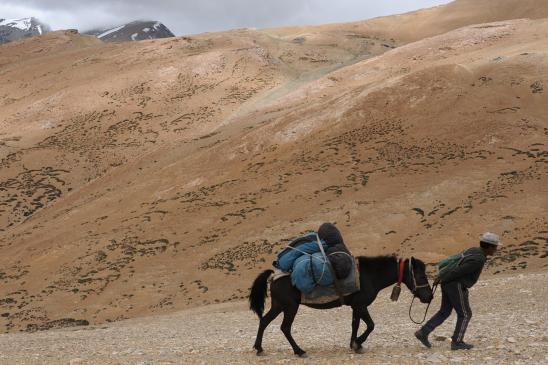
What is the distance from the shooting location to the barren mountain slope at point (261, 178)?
29.1 m

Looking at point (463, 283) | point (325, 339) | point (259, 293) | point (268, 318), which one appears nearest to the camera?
point (463, 283)

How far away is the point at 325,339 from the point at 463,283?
4318 millimetres

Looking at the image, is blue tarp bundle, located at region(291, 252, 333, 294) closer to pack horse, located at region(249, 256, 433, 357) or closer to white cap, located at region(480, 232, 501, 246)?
pack horse, located at region(249, 256, 433, 357)

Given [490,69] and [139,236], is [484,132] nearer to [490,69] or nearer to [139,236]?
[490,69]

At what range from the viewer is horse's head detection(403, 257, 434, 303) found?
35.6ft

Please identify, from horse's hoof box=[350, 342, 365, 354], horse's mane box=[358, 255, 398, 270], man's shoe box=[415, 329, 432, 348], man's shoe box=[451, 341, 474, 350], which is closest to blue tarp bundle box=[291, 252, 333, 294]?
horse's mane box=[358, 255, 398, 270]

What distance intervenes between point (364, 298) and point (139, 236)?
1099 inches

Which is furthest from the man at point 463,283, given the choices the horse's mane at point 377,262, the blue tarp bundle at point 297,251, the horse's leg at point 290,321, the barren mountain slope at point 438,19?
the barren mountain slope at point 438,19

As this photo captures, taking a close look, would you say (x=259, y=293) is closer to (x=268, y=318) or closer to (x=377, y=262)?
(x=268, y=318)

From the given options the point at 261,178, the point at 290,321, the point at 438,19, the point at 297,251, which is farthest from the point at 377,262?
the point at 438,19

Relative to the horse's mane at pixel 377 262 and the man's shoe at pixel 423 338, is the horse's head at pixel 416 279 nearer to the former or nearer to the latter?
the horse's mane at pixel 377 262

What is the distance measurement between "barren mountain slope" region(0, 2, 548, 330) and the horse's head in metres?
15.3

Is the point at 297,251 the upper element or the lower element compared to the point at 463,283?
upper

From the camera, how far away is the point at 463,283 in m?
10.6
